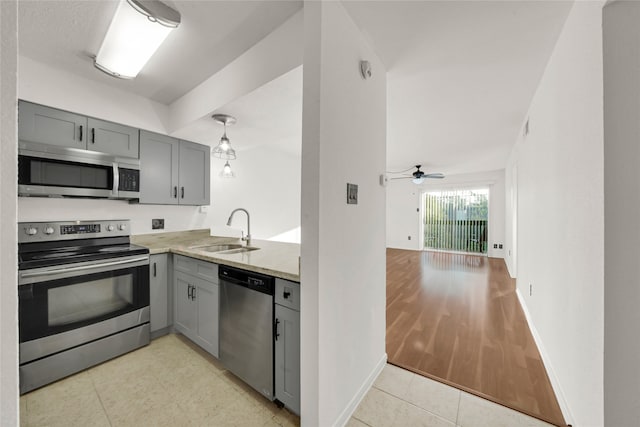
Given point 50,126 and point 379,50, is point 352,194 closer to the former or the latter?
→ point 379,50

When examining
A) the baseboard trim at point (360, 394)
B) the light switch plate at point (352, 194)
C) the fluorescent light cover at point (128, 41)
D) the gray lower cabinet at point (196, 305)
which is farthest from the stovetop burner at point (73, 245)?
the baseboard trim at point (360, 394)

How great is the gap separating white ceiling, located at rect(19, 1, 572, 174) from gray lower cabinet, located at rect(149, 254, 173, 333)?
138 centimetres

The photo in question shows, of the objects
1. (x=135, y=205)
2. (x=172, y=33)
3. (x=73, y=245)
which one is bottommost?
(x=73, y=245)

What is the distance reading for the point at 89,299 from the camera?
6.19 ft

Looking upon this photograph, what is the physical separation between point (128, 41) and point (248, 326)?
203 cm

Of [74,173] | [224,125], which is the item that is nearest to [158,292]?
[74,173]

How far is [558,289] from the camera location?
1600 mm

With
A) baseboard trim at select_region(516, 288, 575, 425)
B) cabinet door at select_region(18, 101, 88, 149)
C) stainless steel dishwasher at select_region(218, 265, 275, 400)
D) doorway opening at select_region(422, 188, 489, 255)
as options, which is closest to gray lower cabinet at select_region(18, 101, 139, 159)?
cabinet door at select_region(18, 101, 88, 149)

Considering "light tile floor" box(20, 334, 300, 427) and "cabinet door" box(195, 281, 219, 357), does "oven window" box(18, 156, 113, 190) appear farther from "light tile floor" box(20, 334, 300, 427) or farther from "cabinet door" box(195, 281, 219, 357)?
"light tile floor" box(20, 334, 300, 427)

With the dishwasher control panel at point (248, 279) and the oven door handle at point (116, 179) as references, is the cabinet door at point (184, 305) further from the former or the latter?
the oven door handle at point (116, 179)

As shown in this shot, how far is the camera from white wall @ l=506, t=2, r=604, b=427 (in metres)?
1.08

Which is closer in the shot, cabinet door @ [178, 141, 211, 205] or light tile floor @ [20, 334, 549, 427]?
light tile floor @ [20, 334, 549, 427]

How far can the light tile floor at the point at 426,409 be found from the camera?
55.6 inches

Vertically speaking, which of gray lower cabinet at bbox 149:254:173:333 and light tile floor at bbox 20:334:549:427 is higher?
gray lower cabinet at bbox 149:254:173:333
